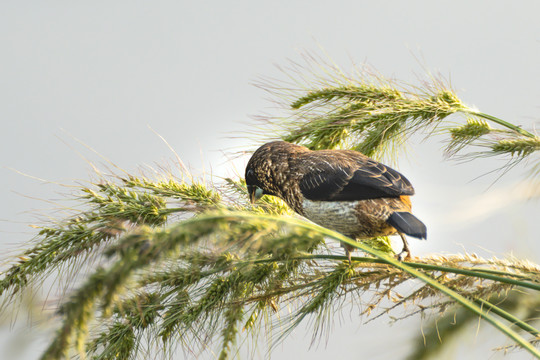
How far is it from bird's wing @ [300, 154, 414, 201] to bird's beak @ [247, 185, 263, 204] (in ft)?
1.03

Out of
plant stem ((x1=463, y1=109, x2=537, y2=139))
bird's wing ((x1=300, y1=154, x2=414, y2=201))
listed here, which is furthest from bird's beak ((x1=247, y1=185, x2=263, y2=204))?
plant stem ((x1=463, y1=109, x2=537, y2=139))

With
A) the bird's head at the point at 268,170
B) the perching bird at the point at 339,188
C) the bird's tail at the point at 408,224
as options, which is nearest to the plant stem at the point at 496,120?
Result: the perching bird at the point at 339,188

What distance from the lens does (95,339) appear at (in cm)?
234

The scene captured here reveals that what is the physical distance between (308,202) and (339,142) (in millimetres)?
461

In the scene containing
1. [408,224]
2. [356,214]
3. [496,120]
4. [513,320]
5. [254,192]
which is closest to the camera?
[513,320]

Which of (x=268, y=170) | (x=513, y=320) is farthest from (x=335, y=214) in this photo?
(x=513, y=320)

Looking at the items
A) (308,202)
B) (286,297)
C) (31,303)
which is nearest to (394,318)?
(286,297)

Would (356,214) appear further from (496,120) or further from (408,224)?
(496,120)

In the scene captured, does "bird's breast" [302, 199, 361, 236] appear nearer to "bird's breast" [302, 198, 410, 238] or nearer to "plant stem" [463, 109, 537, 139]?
"bird's breast" [302, 198, 410, 238]

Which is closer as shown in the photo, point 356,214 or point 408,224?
point 408,224

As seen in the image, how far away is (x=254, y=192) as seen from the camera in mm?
3188

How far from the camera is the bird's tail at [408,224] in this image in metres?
2.29

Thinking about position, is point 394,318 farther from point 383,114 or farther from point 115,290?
point 115,290

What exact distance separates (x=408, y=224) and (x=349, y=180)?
1.44 ft
